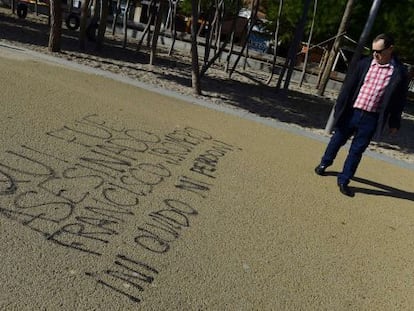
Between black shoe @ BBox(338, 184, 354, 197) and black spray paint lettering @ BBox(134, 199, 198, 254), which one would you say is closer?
black spray paint lettering @ BBox(134, 199, 198, 254)

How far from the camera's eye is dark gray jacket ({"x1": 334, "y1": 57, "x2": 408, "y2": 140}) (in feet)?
14.1

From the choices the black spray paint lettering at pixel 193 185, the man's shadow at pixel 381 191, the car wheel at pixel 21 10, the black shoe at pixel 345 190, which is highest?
the black shoe at pixel 345 190

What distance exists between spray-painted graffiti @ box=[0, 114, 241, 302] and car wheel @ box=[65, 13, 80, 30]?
1441 cm

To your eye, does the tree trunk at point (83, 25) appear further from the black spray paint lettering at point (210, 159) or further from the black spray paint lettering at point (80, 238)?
the black spray paint lettering at point (80, 238)

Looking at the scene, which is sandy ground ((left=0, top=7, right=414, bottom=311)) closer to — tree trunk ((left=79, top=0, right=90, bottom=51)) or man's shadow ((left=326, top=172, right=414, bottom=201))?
man's shadow ((left=326, top=172, right=414, bottom=201))

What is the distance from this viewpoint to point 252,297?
266cm

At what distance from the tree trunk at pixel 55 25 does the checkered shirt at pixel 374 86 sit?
8.05 metres

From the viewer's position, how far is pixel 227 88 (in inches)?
432

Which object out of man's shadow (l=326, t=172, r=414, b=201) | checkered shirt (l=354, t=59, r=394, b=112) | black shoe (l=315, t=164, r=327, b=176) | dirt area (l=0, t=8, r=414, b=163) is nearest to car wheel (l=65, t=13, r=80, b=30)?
dirt area (l=0, t=8, r=414, b=163)

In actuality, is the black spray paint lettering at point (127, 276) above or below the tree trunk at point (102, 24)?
below

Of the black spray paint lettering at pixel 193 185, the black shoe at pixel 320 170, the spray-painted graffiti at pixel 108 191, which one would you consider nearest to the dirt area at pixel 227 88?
the black shoe at pixel 320 170

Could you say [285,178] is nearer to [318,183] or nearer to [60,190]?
[318,183]

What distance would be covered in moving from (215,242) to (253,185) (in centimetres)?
136

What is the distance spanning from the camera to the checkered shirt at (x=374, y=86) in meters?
4.29
